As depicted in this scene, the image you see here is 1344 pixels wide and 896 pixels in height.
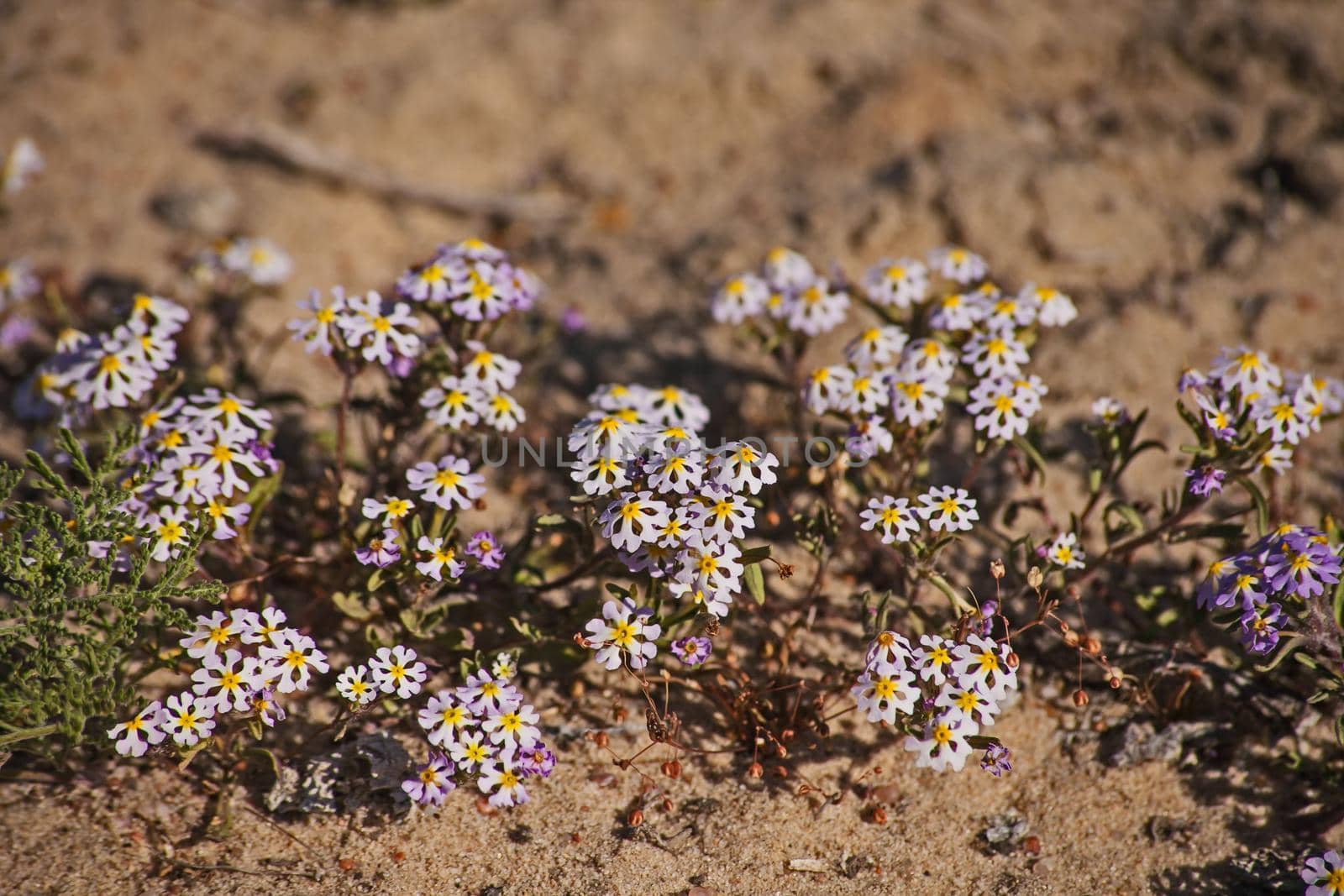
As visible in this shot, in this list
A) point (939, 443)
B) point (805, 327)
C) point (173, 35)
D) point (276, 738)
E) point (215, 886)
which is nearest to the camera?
point (215, 886)

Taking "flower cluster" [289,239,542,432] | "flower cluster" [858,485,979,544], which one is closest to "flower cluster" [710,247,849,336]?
"flower cluster" [289,239,542,432]

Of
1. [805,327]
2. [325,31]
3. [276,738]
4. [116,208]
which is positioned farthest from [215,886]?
[325,31]

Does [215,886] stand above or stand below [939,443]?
below

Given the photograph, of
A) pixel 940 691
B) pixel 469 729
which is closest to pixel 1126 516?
pixel 940 691

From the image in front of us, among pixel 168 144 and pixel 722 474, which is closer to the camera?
pixel 722 474

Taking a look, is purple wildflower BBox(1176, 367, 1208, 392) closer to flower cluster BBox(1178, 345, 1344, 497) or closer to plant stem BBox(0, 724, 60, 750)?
flower cluster BBox(1178, 345, 1344, 497)

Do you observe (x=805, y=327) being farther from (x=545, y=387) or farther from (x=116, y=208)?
(x=116, y=208)

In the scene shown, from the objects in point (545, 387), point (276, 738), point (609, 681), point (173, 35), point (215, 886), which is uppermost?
point (173, 35)
